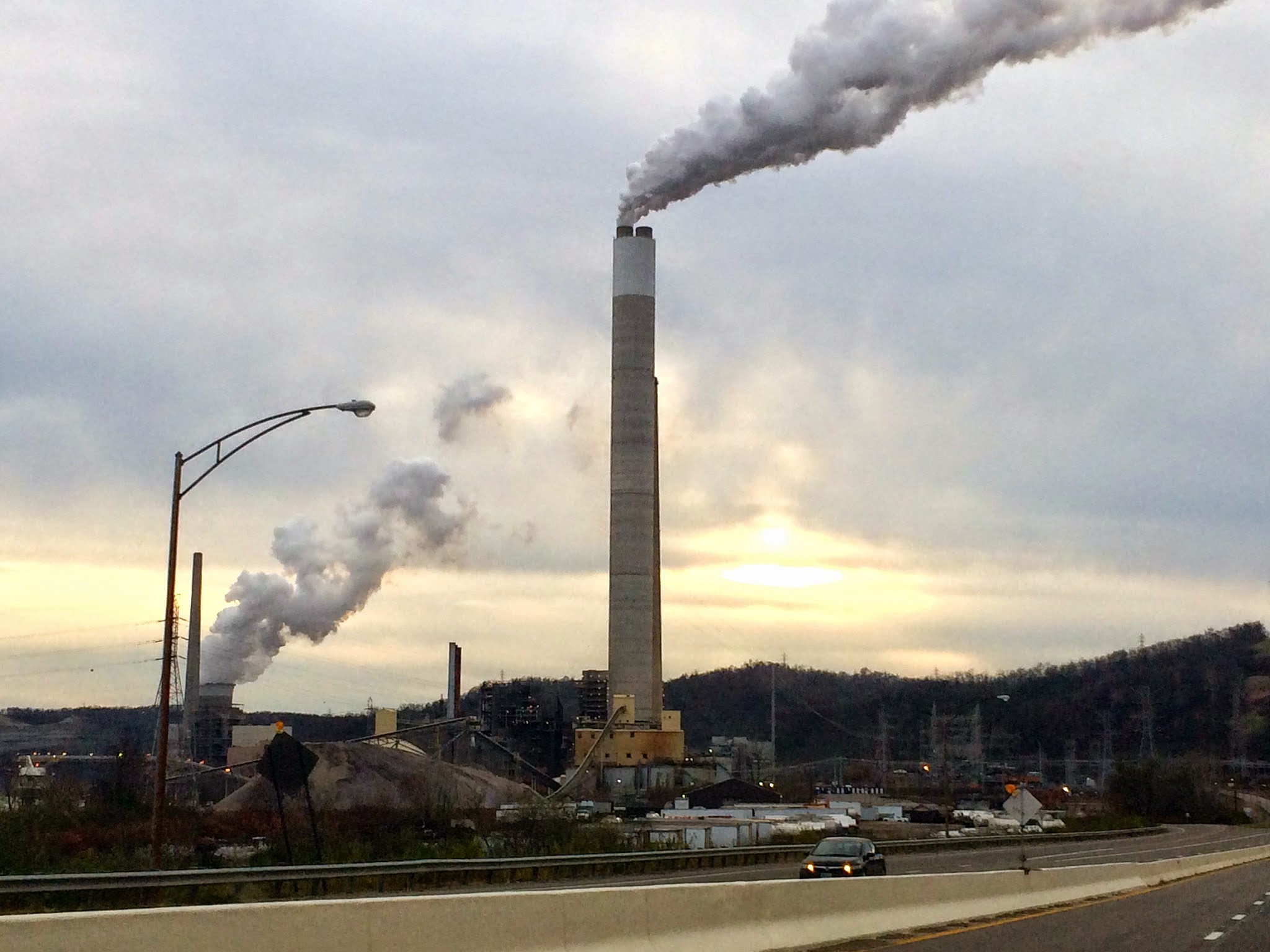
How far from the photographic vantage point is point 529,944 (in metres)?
12.9

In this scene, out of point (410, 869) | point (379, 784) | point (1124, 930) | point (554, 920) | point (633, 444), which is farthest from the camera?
point (633, 444)

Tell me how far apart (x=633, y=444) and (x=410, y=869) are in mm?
74617

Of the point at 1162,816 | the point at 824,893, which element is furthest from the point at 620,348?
the point at 824,893

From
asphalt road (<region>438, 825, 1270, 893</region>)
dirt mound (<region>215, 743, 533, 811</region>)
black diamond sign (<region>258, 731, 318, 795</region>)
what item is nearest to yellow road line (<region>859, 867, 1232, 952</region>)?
asphalt road (<region>438, 825, 1270, 893</region>)

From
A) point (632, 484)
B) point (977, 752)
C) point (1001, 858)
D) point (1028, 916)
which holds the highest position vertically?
point (632, 484)

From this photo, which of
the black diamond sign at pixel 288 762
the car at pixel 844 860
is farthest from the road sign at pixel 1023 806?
the black diamond sign at pixel 288 762

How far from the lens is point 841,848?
37.0 m

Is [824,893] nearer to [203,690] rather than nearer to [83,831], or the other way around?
[83,831]

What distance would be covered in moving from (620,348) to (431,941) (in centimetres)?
9603

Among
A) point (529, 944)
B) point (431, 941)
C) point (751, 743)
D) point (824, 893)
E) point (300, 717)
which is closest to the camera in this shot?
point (431, 941)

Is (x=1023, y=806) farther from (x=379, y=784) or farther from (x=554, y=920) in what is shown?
(x=379, y=784)

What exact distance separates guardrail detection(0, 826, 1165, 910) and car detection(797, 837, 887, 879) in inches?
267

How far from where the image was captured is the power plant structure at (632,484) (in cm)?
10644

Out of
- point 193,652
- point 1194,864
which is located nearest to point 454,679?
point 193,652
